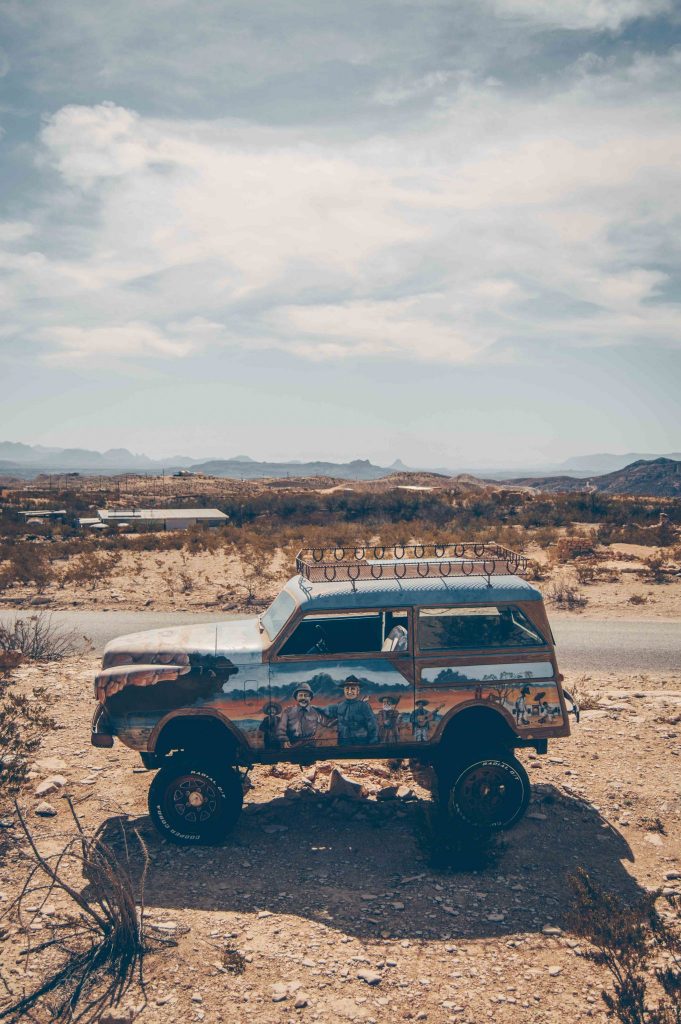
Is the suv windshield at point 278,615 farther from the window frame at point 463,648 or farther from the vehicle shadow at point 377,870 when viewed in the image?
the vehicle shadow at point 377,870

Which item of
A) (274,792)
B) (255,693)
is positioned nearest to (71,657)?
(274,792)

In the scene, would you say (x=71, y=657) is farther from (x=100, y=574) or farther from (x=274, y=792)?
(x=100, y=574)

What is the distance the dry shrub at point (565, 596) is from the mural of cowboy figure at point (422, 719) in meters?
12.1

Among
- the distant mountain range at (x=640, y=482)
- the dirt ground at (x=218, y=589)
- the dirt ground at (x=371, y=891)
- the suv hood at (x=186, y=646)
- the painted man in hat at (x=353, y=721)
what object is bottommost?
the dirt ground at (x=371, y=891)

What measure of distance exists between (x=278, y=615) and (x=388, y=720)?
1510mm

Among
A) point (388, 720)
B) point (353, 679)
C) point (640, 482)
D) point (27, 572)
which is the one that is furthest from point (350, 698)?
point (640, 482)

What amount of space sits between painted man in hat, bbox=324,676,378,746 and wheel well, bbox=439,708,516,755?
0.79 metres

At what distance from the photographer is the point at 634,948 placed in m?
5.00

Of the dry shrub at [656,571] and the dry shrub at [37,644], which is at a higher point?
the dry shrub at [656,571]

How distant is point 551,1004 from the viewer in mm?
4539

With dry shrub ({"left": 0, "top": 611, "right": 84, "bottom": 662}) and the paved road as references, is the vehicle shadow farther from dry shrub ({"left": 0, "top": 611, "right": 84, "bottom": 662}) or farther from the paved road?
dry shrub ({"left": 0, "top": 611, "right": 84, "bottom": 662})

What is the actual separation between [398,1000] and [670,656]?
1036 cm

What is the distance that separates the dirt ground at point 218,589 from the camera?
17.9 meters

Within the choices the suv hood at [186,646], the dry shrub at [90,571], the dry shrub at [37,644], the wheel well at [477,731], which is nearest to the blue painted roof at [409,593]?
the suv hood at [186,646]
